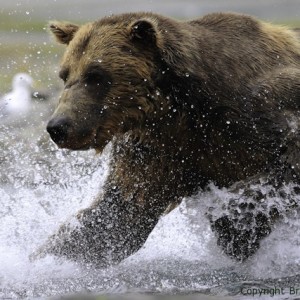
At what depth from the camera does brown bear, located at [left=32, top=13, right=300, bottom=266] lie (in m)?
6.88

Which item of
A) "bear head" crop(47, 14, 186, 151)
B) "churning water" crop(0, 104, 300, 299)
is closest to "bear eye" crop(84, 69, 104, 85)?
"bear head" crop(47, 14, 186, 151)

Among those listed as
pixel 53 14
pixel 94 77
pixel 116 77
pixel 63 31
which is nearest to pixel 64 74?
pixel 94 77

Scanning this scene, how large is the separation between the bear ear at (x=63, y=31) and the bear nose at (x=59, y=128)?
3.39 feet

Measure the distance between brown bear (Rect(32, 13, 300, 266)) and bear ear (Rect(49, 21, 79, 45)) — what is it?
15 millimetres

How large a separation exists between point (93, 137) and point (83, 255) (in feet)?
3.43

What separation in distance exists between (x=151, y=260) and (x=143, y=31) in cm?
170

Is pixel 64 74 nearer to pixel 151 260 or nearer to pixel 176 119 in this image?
pixel 176 119

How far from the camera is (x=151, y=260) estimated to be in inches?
300

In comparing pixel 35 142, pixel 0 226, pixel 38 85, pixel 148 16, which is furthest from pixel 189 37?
pixel 38 85

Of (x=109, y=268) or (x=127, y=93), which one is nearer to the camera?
(x=127, y=93)

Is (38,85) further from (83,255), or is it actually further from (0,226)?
(83,255)

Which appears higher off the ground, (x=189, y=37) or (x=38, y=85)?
(x=189, y=37)

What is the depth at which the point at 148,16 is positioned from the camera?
281 inches

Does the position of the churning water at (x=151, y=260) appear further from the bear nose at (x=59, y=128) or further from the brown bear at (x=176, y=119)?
the bear nose at (x=59, y=128)
